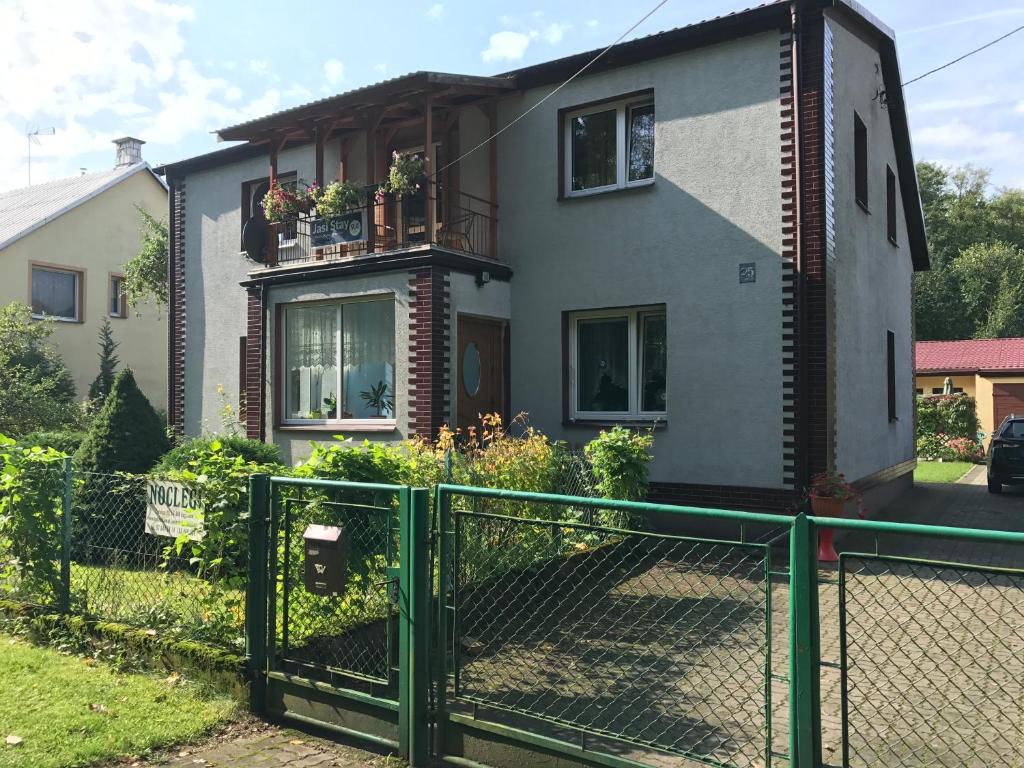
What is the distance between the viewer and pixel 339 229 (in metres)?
12.5

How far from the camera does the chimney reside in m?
29.9

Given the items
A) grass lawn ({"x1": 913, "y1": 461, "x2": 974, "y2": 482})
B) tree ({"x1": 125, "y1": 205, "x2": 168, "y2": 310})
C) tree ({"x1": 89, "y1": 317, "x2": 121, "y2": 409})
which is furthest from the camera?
tree ({"x1": 89, "y1": 317, "x2": 121, "y2": 409})

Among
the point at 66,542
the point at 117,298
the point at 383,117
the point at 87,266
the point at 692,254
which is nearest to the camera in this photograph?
the point at 66,542

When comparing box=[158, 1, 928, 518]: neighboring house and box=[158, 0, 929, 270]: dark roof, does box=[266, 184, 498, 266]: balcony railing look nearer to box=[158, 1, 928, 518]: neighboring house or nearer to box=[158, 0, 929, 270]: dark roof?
box=[158, 1, 928, 518]: neighboring house

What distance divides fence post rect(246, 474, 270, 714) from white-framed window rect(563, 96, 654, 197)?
796 centimetres

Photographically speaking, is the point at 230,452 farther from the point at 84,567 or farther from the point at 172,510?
the point at 172,510

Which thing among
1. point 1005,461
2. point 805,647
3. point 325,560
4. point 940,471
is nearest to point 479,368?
point 325,560

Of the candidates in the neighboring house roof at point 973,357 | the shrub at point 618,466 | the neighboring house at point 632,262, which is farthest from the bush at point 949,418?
the shrub at point 618,466

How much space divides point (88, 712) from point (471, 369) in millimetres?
7763

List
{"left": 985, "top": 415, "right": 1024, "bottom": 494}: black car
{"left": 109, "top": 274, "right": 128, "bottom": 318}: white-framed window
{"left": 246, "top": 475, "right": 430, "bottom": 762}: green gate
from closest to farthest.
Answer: {"left": 246, "top": 475, "right": 430, "bottom": 762}: green gate < {"left": 985, "top": 415, "right": 1024, "bottom": 494}: black car < {"left": 109, "top": 274, "right": 128, "bottom": 318}: white-framed window

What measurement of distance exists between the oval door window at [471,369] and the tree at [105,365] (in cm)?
1197

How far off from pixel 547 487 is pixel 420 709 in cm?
453

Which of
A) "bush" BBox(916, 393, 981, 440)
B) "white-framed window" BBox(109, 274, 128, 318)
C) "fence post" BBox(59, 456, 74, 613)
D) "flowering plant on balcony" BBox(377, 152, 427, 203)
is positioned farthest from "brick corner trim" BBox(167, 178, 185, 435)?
"bush" BBox(916, 393, 981, 440)

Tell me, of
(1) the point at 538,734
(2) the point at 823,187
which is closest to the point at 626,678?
(1) the point at 538,734
